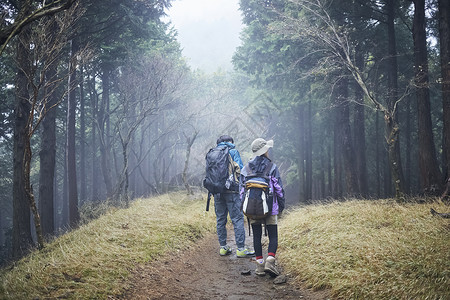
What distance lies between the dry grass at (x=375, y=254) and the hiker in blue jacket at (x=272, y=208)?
17.7 inches

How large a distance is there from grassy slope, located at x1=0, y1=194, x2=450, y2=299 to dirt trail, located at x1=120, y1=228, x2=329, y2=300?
21 centimetres

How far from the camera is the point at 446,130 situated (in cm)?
848

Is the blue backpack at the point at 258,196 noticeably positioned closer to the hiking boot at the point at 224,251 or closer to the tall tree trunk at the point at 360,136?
the hiking boot at the point at 224,251

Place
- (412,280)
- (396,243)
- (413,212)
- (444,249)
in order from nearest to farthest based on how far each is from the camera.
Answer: (412,280) < (444,249) < (396,243) < (413,212)

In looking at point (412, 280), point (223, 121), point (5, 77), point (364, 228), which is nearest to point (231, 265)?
point (364, 228)

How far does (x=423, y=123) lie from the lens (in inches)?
380

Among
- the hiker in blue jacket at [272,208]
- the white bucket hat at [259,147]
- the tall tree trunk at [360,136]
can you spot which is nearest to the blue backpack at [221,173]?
the hiker in blue jacket at [272,208]

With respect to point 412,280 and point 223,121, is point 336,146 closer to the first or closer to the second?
point 223,121

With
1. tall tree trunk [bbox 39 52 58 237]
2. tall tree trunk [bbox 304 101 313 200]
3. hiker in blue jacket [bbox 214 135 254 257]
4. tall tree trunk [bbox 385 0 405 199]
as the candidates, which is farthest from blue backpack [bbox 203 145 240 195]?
tall tree trunk [bbox 304 101 313 200]

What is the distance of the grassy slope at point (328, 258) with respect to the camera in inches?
131

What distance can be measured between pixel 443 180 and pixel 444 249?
6.17m

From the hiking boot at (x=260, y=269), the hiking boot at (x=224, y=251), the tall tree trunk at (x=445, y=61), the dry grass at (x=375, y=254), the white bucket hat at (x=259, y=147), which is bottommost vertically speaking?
the hiking boot at (x=224, y=251)

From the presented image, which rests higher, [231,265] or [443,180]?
[443,180]

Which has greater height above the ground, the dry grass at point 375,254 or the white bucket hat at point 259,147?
the white bucket hat at point 259,147
